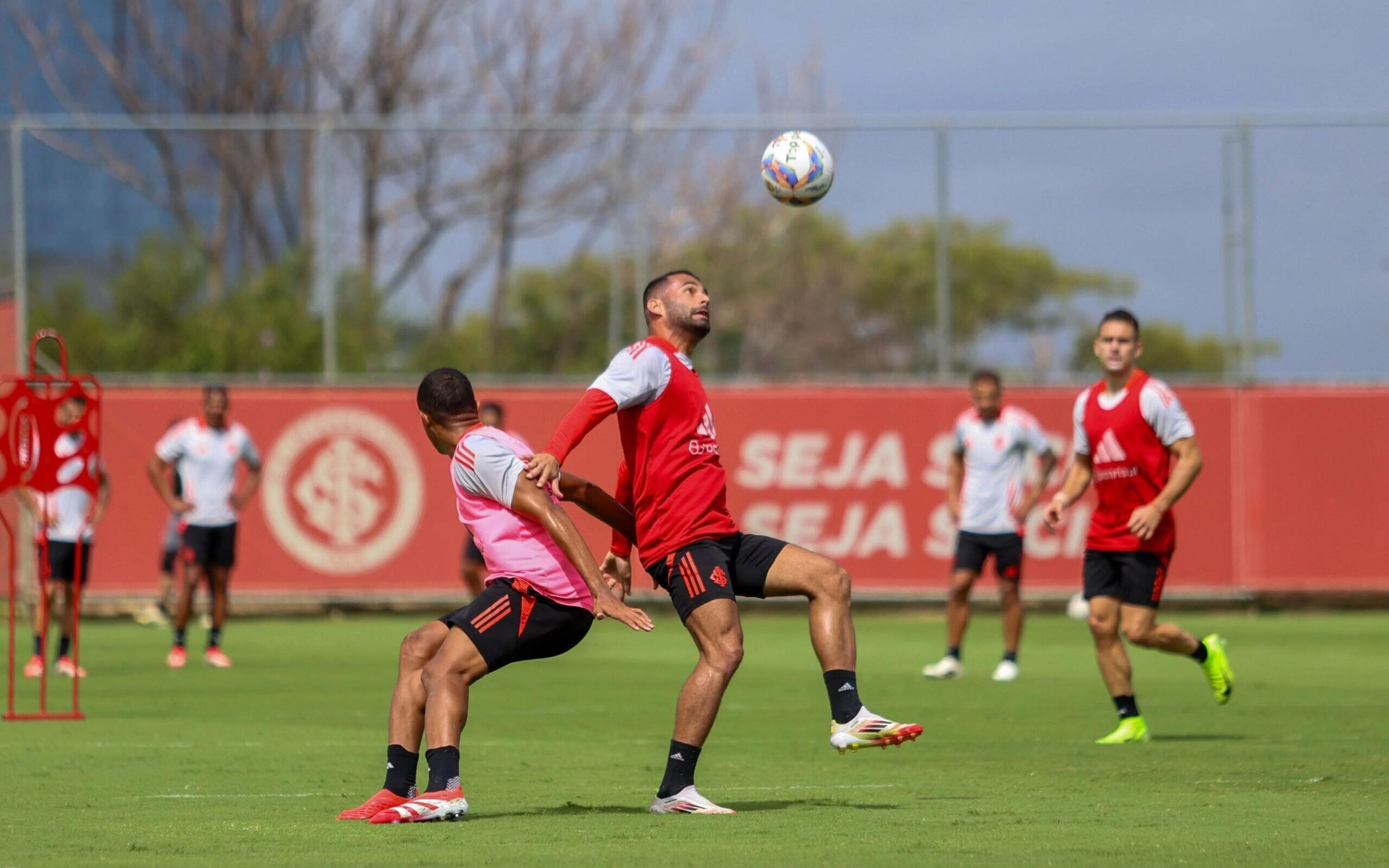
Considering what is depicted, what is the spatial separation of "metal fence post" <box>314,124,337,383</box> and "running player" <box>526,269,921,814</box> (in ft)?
53.4

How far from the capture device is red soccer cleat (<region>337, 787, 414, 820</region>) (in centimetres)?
789

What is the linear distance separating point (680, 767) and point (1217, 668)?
5009mm

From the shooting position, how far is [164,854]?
7.02 metres

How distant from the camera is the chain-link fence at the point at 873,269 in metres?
23.8

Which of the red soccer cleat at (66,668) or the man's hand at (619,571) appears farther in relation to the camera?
the red soccer cleat at (66,668)

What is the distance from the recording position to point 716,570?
812 cm

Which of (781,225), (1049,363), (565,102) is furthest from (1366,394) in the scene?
(565,102)

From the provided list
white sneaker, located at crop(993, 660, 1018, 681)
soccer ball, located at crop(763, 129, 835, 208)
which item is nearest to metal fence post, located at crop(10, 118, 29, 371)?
white sneaker, located at crop(993, 660, 1018, 681)

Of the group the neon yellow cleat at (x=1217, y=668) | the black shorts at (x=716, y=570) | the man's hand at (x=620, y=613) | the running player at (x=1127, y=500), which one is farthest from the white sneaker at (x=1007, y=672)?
the man's hand at (x=620, y=613)

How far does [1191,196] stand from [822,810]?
17428 mm

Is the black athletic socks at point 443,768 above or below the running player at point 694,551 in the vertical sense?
below

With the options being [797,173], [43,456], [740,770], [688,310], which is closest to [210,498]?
[43,456]

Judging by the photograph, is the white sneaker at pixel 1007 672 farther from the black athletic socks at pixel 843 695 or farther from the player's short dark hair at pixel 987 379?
the black athletic socks at pixel 843 695

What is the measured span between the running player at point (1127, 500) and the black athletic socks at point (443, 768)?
15.3 feet
